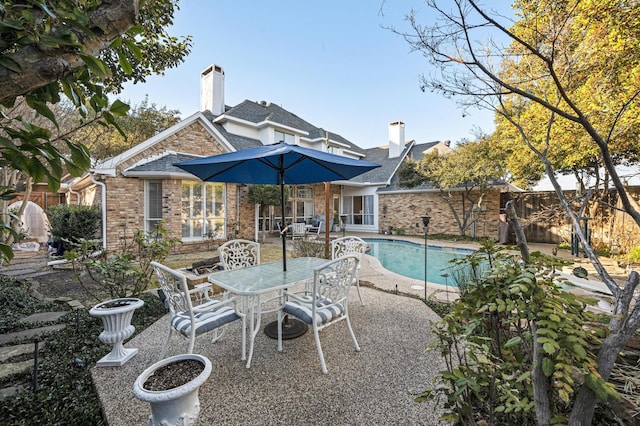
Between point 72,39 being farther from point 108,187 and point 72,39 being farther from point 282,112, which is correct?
point 282,112

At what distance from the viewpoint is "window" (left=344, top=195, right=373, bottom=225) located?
57.0 feet

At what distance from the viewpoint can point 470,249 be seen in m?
10.3

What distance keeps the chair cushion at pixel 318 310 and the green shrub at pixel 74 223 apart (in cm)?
789

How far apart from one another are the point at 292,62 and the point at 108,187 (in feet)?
24.0

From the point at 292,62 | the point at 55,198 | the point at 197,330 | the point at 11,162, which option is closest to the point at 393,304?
the point at 197,330

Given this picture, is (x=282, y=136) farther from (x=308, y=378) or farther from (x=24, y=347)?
(x=308, y=378)

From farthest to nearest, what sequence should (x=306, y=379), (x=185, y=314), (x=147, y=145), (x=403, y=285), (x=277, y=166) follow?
(x=147, y=145) → (x=403, y=285) → (x=277, y=166) → (x=185, y=314) → (x=306, y=379)

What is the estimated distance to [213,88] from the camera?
15656 millimetres

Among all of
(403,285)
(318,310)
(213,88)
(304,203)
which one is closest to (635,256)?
(403,285)

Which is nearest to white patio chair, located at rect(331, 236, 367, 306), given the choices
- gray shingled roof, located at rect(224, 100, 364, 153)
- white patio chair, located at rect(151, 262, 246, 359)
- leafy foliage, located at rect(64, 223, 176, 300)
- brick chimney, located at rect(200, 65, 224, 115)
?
white patio chair, located at rect(151, 262, 246, 359)

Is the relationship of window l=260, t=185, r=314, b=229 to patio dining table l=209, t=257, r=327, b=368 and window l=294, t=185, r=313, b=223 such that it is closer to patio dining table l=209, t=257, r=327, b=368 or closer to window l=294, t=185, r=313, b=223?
window l=294, t=185, r=313, b=223

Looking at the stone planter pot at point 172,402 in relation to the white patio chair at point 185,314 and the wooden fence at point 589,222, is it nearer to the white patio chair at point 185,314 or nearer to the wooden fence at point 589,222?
the white patio chair at point 185,314

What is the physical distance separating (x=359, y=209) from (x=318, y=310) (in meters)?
15.4

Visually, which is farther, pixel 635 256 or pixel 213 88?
pixel 213 88
